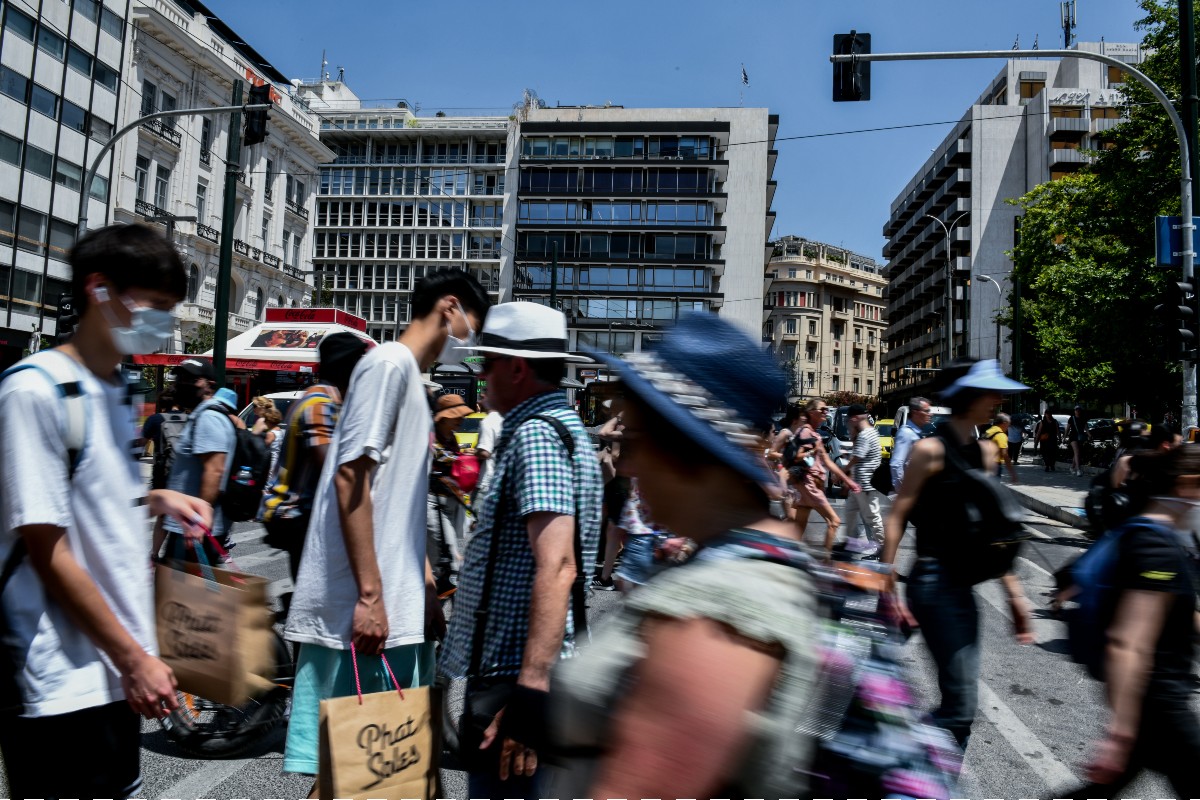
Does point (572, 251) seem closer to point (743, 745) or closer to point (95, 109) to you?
point (95, 109)

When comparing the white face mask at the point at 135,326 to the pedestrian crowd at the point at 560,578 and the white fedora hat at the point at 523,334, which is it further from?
the white fedora hat at the point at 523,334


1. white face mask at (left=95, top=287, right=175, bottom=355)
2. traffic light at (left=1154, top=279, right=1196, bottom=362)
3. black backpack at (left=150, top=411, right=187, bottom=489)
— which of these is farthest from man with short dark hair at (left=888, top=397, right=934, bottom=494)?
white face mask at (left=95, top=287, right=175, bottom=355)

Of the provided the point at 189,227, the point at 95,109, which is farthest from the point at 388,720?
the point at 189,227

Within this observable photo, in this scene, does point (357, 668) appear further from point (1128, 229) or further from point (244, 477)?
point (1128, 229)

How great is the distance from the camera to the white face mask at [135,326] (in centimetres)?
204

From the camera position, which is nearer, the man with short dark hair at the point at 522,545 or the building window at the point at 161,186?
the man with short dark hair at the point at 522,545

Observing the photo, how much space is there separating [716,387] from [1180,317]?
14.0 metres

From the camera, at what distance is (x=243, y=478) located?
19.1 ft

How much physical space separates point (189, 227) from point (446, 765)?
4867 cm

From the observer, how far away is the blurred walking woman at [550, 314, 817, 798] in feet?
3.46

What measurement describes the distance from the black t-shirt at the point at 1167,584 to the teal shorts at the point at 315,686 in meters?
2.36

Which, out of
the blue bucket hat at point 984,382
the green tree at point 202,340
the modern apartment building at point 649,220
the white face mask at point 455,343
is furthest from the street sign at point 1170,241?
the modern apartment building at point 649,220

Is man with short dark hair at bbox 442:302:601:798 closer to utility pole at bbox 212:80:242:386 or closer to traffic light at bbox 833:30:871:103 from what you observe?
traffic light at bbox 833:30:871:103

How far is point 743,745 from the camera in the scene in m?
1.06
